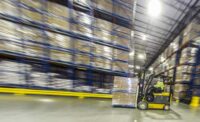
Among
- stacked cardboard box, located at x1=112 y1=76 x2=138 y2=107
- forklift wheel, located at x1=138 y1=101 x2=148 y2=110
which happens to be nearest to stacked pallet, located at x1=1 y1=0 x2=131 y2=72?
stacked cardboard box, located at x1=112 y1=76 x2=138 y2=107

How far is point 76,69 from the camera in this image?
6695mm

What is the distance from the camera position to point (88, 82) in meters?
6.74

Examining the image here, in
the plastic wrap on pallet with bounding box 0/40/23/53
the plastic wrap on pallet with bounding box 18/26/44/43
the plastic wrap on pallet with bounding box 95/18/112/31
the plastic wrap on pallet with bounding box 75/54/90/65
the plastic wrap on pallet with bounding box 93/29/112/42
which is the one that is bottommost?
the plastic wrap on pallet with bounding box 75/54/90/65

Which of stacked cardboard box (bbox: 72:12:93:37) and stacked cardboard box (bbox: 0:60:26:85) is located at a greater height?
stacked cardboard box (bbox: 72:12:93:37)

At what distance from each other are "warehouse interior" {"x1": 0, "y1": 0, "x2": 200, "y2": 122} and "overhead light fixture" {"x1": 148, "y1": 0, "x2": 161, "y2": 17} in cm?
307

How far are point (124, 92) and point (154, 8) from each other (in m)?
7.72

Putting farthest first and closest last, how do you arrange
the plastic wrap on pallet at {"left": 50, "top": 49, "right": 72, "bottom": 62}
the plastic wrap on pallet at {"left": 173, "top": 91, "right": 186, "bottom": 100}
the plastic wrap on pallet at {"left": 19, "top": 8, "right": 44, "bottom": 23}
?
1. the plastic wrap on pallet at {"left": 173, "top": 91, "right": 186, "bottom": 100}
2. the plastic wrap on pallet at {"left": 50, "top": 49, "right": 72, "bottom": 62}
3. the plastic wrap on pallet at {"left": 19, "top": 8, "right": 44, "bottom": 23}

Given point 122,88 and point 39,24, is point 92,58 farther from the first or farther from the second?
point 39,24

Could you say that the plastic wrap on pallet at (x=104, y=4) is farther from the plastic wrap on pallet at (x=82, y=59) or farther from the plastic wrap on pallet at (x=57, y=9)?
the plastic wrap on pallet at (x=82, y=59)

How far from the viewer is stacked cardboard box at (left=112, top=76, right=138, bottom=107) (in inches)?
216

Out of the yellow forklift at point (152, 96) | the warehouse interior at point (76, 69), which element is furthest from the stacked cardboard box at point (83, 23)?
the yellow forklift at point (152, 96)

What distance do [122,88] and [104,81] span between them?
1.97 meters

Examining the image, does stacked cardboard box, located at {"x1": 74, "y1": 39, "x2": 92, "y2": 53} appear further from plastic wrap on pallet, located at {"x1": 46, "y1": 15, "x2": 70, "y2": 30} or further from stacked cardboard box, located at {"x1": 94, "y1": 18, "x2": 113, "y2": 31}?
stacked cardboard box, located at {"x1": 94, "y1": 18, "x2": 113, "y2": 31}

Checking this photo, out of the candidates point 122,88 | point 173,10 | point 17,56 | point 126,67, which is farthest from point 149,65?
point 17,56
